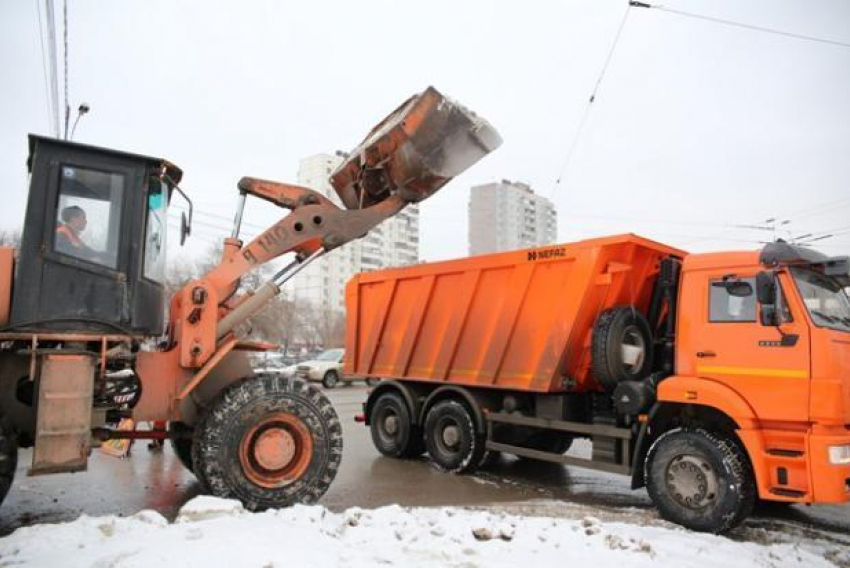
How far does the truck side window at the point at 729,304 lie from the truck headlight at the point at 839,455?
1.27m

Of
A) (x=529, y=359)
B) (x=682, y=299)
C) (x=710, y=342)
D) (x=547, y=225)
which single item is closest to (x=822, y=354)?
(x=710, y=342)

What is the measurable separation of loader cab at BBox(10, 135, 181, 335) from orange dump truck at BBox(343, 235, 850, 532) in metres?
4.13

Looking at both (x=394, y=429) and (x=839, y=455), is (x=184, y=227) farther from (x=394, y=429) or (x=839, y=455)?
(x=839, y=455)

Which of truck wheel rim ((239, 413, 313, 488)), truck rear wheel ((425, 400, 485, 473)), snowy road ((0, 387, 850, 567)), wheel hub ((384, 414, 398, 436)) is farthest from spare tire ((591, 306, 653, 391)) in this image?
wheel hub ((384, 414, 398, 436))

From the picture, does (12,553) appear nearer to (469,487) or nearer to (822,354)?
(469,487)

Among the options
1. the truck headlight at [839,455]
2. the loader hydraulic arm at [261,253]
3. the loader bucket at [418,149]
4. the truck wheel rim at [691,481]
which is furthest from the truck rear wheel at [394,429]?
the truck headlight at [839,455]

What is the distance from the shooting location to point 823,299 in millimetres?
5863

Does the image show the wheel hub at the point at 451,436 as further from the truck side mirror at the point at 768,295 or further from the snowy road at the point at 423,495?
the truck side mirror at the point at 768,295

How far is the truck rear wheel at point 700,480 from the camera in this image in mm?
5516

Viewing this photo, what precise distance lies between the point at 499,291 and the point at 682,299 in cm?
234

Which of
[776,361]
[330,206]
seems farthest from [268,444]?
[776,361]

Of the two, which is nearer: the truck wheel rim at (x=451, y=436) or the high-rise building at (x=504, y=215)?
the truck wheel rim at (x=451, y=436)

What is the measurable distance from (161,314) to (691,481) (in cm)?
539

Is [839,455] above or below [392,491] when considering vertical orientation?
above
